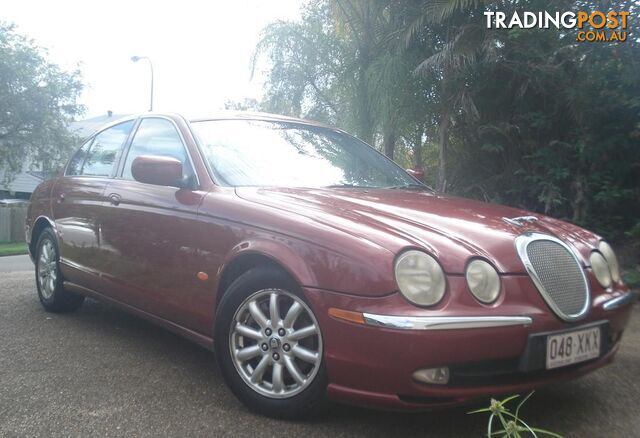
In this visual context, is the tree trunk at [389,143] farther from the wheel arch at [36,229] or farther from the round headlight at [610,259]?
the round headlight at [610,259]

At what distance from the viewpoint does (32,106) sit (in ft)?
88.8

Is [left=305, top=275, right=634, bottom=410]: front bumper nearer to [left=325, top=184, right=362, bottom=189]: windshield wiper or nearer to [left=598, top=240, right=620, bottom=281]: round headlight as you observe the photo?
[left=598, top=240, right=620, bottom=281]: round headlight

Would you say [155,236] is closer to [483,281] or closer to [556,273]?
[483,281]

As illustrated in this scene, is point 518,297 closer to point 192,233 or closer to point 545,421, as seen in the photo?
point 545,421

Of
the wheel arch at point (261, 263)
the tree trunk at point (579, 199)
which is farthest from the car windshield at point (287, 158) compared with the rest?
the tree trunk at point (579, 199)

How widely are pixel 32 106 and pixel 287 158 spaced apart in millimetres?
26995

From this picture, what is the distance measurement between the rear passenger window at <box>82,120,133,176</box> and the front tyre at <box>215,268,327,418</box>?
2.06 meters

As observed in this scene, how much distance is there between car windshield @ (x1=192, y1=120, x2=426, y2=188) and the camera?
350cm

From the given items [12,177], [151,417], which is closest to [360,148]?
[151,417]

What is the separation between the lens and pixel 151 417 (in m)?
2.78

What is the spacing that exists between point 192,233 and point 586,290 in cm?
200

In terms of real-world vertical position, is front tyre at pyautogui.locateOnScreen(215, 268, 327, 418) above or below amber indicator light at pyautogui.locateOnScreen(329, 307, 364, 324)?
below

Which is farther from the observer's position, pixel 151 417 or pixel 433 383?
pixel 151 417

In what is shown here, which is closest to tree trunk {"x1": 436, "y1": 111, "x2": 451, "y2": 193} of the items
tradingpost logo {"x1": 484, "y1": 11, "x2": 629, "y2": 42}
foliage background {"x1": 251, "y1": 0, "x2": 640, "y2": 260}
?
foliage background {"x1": 251, "y1": 0, "x2": 640, "y2": 260}
